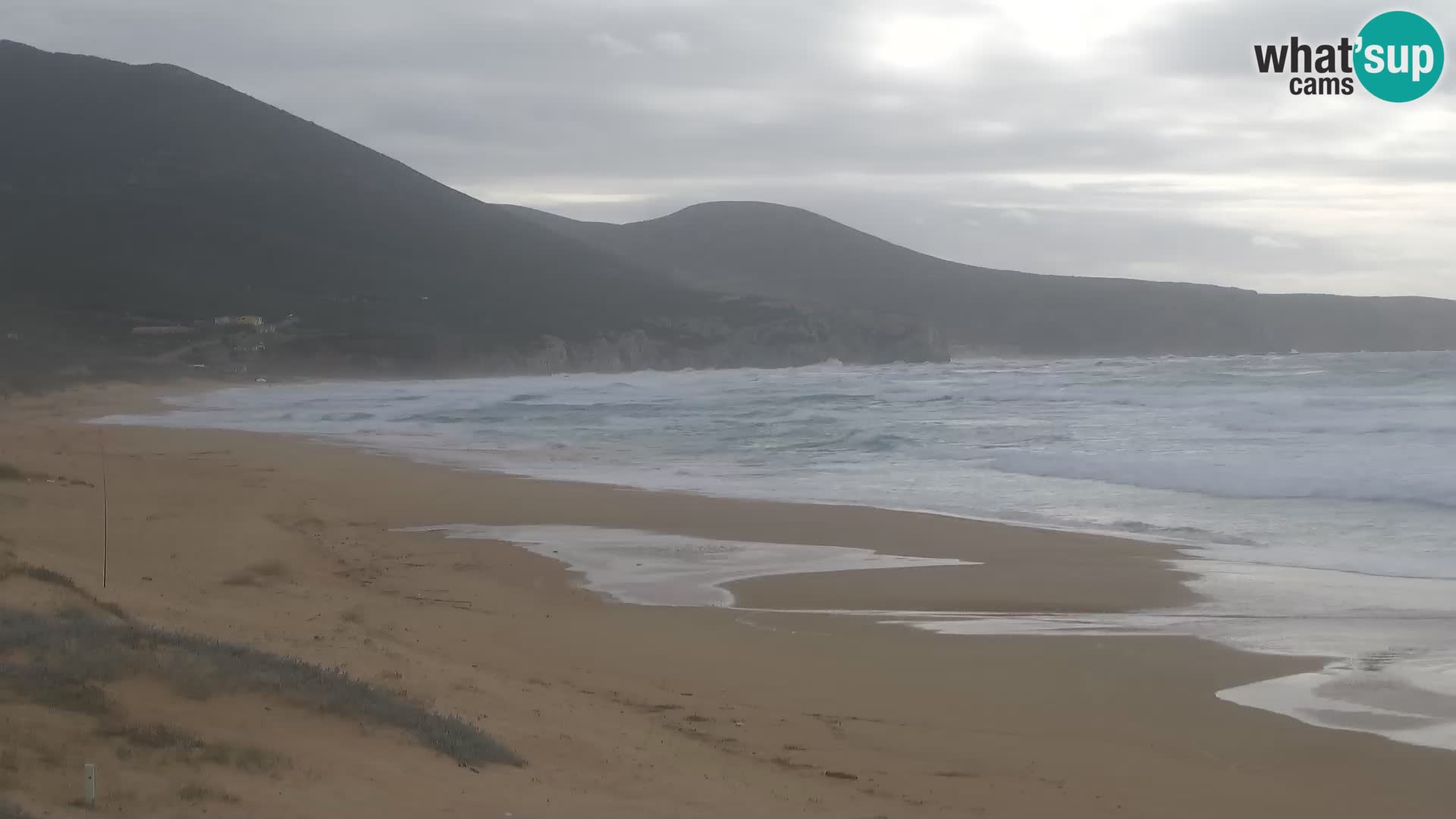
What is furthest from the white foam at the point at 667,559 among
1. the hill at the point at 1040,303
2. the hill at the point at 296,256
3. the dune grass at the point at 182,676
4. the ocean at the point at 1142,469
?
the hill at the point at 1040,303

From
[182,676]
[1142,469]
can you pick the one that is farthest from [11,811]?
[1142,469]

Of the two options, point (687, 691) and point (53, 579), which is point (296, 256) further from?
point (687, 691)

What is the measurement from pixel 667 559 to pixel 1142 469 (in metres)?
8.78

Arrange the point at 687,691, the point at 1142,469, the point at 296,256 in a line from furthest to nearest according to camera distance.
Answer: the point at 296,256 → the point at 1142,469 → the point at 687,691

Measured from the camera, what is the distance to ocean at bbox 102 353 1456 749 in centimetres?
746

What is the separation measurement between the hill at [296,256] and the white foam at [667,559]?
184 feet

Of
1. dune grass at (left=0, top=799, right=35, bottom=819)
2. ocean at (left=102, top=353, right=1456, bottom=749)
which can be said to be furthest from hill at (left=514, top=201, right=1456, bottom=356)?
dune grass at (left=0, top=799, right=35, bottom=819)

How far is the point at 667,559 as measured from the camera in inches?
412

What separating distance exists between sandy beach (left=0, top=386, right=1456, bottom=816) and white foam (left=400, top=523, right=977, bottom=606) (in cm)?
24

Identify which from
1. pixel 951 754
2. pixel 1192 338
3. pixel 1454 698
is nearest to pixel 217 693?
pixel 951 754

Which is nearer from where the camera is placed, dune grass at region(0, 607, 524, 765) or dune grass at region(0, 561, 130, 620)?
dune grass at region(0, 607, 524, 765)

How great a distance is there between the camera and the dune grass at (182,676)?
4.30 m

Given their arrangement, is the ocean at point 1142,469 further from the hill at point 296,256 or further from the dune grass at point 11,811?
the hill at point 296,256

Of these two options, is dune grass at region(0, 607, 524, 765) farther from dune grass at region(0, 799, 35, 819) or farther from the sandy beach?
dune grass at region(0, 799, 35, 819)
